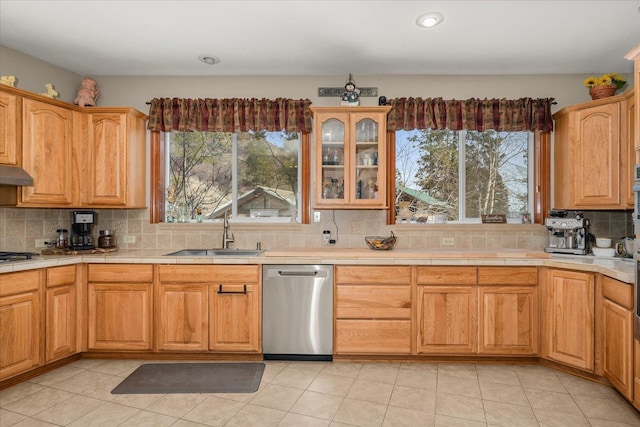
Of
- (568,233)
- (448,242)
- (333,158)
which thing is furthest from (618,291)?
(333,158)

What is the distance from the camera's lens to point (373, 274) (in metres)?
3.01

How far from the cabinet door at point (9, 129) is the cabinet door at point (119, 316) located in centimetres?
112

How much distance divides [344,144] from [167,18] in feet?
5.48

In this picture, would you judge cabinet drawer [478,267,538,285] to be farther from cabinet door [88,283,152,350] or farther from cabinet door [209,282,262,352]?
cabinet door [88,283,152,350]

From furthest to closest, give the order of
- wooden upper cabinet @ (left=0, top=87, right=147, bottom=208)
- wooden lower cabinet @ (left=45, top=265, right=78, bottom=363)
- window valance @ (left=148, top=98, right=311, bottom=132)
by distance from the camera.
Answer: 1. window valance @ (left=148, top=98, right=311, bottom=132)
2. wooden upper cabinet @ (left=0, top=87, right=147, bottom=208)
3. wooden lower cabinet @ (left=45, top=265, right=78, bottom=363)

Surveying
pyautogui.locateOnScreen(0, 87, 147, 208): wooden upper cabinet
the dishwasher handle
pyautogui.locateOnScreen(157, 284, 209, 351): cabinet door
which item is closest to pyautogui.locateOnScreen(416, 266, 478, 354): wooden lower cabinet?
the dishwasher handle

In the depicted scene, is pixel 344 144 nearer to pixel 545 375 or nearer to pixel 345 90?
pixel 345 90

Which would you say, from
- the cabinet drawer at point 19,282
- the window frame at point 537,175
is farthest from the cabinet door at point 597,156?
the cabinet drawer at point 19,282

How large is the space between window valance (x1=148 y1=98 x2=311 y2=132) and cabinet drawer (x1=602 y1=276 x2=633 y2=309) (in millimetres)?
2638

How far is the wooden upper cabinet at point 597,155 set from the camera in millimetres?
2928

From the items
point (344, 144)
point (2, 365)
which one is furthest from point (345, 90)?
point (2, 365)

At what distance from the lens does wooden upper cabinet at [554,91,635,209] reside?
293cm

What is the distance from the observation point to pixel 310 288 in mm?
3008

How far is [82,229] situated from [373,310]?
2680 mm
